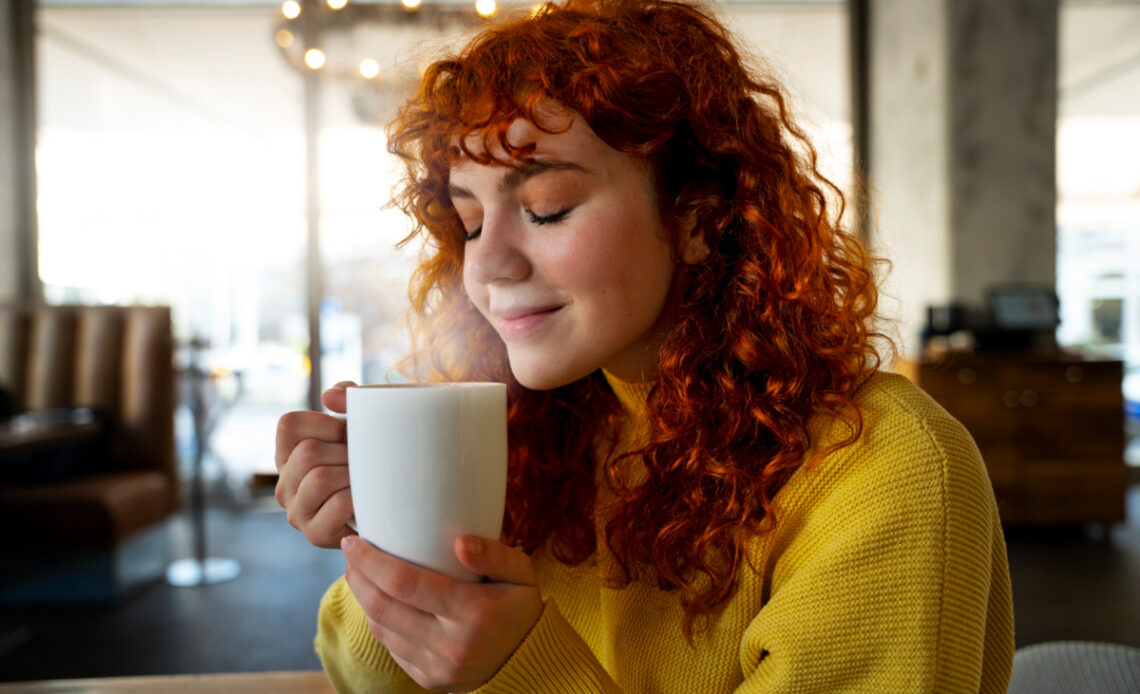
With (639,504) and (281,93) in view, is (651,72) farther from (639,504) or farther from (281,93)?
(281,93)

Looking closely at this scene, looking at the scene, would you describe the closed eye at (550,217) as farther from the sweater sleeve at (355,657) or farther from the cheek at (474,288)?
the sweater sleeve at (355,657)

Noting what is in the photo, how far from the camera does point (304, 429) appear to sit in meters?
0.65

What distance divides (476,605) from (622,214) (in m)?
0.34

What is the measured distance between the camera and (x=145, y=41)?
4.97 meters

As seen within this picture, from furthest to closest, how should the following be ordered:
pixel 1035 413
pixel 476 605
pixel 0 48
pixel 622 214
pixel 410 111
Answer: pixel 0 48
pixel 1035 413
pixel 410 111
pixel 622 214
pixel 476 605

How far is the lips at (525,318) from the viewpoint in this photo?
2.22 feet

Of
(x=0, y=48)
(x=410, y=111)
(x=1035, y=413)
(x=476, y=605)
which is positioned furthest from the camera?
(x=0, y=48)

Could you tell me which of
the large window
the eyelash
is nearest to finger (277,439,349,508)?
the eyelash

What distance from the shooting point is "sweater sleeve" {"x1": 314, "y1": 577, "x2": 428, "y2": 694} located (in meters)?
0.76

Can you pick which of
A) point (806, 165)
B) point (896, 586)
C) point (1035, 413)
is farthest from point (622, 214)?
point (1035, 413)

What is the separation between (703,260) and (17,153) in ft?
18.3

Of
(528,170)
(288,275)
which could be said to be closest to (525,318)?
(528,170)

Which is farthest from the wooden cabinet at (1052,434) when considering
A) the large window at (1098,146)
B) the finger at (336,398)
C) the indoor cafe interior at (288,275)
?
the finger at (336,398)

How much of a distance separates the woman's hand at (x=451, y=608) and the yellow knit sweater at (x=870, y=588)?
1.0 inches
